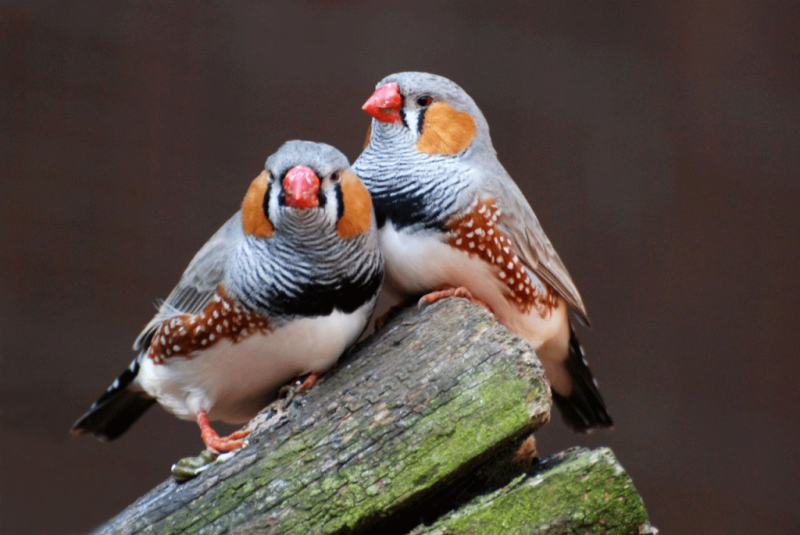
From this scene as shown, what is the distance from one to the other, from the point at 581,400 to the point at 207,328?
3.34ft

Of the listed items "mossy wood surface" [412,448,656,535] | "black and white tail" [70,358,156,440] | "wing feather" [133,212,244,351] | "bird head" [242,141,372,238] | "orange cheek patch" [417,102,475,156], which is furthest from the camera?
"black and white tail" [70,358,156,440]

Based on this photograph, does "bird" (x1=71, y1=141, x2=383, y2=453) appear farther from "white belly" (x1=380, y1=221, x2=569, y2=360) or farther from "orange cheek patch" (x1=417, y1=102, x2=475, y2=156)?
"orange cheek patch" (x1=417, y1=102, x2=475, y2=156)

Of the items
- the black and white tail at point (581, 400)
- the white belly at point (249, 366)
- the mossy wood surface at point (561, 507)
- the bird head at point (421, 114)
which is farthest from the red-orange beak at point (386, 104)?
the mossy wood surface at point (561, 507)

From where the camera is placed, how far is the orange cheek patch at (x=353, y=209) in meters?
1.86

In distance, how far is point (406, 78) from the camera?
208 centimetres

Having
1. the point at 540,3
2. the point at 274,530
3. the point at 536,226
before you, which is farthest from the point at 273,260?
the point at 540,3

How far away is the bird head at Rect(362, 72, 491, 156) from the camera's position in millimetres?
2068

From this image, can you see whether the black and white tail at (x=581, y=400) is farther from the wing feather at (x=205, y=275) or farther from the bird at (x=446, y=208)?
the wing feather at (x=205, y=275)

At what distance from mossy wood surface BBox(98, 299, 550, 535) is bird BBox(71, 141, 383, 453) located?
0.09 m

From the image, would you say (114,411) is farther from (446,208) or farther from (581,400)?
(581,400)

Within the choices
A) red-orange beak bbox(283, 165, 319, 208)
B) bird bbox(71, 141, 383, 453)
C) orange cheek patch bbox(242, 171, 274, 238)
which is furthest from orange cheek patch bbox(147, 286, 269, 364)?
red-orange beak bbox(283, 165, 319, 208)

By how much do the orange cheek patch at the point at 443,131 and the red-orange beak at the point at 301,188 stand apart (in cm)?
37

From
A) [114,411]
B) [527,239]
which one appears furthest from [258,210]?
[114,411]

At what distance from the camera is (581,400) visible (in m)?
2.45
